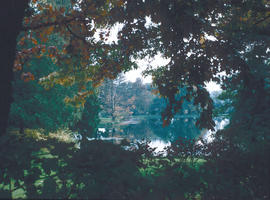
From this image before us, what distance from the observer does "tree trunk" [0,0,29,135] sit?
3.57m

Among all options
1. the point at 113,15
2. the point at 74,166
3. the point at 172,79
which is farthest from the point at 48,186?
the point at 113,15

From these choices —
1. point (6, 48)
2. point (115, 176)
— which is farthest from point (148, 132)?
point (6, 48)

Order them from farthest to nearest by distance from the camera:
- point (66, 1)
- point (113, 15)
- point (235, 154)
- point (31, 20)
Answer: point (66, 1) → point (113, 15) → point (31, 20) → point (235, 154)

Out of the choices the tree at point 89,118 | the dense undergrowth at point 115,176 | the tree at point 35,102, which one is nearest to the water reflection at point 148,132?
the tree at point 89,118

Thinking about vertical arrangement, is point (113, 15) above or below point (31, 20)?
above

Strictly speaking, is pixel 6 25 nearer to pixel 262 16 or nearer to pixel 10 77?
pixel 10 77

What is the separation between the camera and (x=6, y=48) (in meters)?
3.61

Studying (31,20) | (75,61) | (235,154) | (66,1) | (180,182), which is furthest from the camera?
(66,1)

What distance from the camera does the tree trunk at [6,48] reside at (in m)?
3.57

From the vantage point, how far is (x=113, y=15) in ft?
26.5

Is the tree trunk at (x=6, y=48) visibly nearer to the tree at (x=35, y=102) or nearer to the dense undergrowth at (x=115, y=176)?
A: the dense undergrowth at (x=115, y=176)

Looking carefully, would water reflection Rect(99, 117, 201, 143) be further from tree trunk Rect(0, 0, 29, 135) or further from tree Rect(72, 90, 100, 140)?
tree trunk Rect(0, 0, 29, 135)

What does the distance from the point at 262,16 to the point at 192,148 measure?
20.6 ft

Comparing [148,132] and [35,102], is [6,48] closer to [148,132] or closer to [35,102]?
[35,102]
